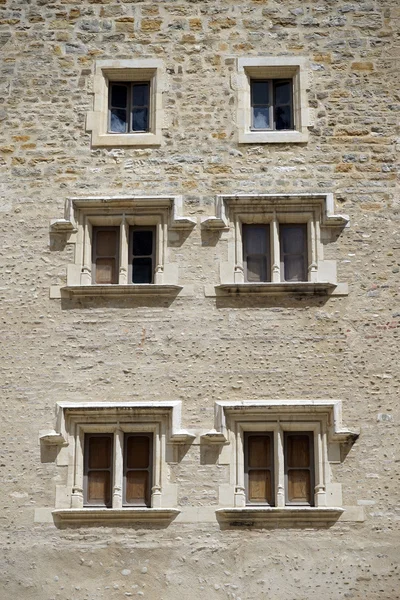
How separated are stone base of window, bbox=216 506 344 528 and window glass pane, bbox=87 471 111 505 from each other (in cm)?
135

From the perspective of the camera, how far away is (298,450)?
1316cm

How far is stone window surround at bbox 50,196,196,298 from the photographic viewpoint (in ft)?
44.8

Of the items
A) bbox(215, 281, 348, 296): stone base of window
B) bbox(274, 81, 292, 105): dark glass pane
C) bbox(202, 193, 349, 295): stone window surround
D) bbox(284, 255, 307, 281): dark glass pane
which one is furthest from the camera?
bbox(274, 81, 292, 105): dark glass pane

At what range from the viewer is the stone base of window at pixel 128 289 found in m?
13.5

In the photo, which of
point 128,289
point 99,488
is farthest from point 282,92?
point 99,488

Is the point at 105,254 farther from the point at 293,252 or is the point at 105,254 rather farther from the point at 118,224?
the point at 293,252

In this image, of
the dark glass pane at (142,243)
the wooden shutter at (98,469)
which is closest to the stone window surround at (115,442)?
the wooden shutter at (98,469)

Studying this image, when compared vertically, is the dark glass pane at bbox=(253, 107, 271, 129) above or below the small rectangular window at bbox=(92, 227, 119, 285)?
above

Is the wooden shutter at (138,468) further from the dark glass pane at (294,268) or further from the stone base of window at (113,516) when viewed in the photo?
the dark glass pane at (294,268)

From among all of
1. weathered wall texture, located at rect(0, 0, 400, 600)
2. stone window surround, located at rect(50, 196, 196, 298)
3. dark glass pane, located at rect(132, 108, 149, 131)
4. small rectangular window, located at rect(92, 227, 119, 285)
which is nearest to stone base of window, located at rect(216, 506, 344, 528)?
weathered wall texture, located at rect(0, 0, 400, 600)

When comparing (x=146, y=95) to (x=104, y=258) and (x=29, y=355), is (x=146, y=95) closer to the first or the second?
(x=104, y=258)

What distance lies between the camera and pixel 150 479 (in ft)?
42.8

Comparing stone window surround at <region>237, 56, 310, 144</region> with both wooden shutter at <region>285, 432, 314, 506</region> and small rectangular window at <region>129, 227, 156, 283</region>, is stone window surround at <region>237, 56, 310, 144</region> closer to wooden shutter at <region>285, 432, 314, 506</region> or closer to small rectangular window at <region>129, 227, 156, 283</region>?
small rectangular window at <region>129, 227, 156, 283</region>

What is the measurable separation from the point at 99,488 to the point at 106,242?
3.09 m
